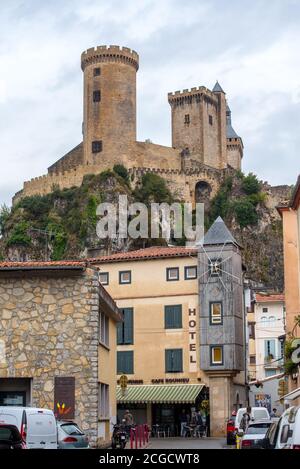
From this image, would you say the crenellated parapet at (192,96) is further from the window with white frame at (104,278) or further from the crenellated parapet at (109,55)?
the window with white frame at (104,278)

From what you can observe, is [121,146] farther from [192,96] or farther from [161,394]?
[161,394]

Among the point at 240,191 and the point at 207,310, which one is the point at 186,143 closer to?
the point at 240,191

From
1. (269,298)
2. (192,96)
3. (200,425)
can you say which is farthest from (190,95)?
(200,425)

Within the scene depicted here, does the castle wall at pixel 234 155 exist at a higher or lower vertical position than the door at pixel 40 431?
higher

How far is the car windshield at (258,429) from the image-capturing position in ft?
72.3

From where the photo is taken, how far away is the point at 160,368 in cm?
4638

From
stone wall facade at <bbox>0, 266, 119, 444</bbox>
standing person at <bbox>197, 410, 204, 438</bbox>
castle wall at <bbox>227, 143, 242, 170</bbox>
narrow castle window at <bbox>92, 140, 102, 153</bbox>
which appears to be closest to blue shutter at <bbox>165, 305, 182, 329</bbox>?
standing person at <bbox>197, 410, 204, 438</bbox>

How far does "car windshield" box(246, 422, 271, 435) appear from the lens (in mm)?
22031

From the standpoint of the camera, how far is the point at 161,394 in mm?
45094

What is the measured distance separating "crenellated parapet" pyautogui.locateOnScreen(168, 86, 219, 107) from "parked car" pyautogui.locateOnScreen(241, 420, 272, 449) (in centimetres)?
8538

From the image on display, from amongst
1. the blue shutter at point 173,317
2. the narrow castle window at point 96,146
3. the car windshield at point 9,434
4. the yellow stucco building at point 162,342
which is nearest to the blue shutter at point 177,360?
the yellow stucco building at point 162,342

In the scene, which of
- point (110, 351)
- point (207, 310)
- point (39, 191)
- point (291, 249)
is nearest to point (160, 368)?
point (207, 310)

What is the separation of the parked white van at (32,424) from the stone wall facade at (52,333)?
5908mm

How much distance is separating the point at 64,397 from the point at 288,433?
12666 mm
